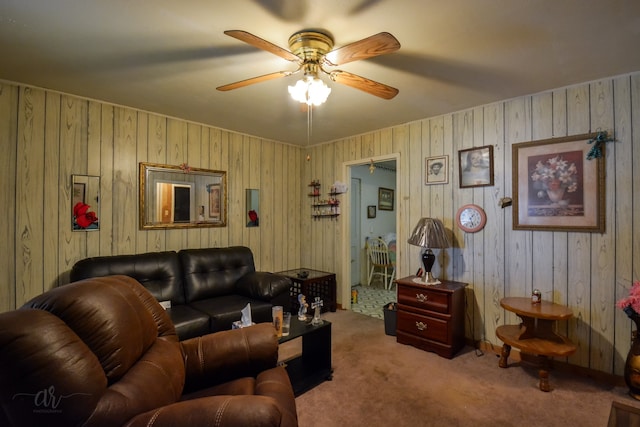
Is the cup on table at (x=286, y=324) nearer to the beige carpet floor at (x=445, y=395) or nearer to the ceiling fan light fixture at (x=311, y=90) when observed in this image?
the beige carpet floor at (x=445, y=395)

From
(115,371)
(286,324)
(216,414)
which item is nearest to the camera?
(216,414)

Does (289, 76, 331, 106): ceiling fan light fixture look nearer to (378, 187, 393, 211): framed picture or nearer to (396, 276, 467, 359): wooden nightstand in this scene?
(396, 276, 467, 359): wooden nightstand

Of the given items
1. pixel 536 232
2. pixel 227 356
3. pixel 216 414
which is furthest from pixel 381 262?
pixel 216 414

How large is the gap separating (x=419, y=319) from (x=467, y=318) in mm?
536

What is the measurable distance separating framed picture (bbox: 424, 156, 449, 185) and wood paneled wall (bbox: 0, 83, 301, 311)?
91.4 inches

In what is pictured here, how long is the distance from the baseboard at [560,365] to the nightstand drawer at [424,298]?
1.95ft

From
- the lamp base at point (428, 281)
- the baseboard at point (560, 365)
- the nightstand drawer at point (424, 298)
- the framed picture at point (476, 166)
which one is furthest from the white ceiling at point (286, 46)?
the baseboard at point (560, 365)

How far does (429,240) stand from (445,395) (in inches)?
51.7

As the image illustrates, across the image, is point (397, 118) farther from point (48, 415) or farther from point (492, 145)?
point (48, 415)

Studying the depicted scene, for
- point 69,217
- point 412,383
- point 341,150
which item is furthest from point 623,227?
point 69,217

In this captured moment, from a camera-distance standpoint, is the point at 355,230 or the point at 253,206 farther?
the point at 355,230

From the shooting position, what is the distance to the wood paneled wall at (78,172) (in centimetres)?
244

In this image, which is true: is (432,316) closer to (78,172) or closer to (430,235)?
(430,235)

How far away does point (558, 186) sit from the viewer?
251cm
